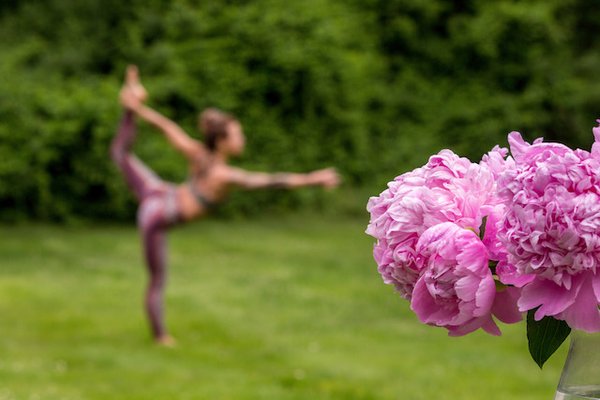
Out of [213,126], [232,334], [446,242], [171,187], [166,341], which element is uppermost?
[213,126]

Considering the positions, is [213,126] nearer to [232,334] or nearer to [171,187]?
[171,187]

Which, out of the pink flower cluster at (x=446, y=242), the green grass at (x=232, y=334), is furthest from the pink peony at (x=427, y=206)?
the green grass at (x=232, y=334)

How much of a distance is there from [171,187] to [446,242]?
7.86 meters

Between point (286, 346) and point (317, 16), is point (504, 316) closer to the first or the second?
point (286, 346)

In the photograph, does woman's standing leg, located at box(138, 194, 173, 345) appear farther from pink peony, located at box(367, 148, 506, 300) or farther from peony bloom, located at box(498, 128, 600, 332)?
peony bloom, located at box(498, 128, 600, 332)

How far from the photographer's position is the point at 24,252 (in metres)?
13.9

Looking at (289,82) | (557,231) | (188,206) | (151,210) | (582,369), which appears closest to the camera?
(557,231)

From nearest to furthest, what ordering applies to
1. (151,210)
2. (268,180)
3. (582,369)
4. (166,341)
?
(582,369)
(268,180)
(151,210)
(166,341)

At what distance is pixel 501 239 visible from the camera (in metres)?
1.28

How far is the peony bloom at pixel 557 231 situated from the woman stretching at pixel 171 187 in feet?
23.4

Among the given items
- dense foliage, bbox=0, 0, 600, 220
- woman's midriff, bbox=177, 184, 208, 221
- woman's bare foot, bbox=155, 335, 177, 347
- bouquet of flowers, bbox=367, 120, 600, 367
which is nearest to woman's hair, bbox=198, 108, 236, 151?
woman's midriff, bbox=177, 184, 208, 221

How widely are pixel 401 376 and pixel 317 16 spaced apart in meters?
10.2

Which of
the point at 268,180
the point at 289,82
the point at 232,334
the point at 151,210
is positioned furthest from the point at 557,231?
the point at 289,82

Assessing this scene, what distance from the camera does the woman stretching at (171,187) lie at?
28.7 ft
